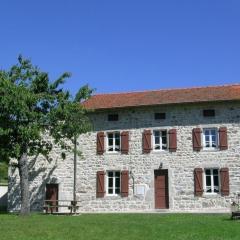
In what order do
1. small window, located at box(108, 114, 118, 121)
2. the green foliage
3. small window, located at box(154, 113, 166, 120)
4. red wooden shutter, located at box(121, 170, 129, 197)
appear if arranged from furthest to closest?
small window, located at box(108, 114, 118, 121) < small window, located at box(154, 113, 166, 120) < red wooden shutter, located at box(121, 170, 129, 197) < the green foliage

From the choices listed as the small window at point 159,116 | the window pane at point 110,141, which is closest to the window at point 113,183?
the window pane at point 110,141

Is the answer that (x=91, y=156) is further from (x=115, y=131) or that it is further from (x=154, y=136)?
(x=154, y=136)

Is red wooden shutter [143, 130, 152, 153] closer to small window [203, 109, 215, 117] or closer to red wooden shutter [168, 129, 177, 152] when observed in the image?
red wooden shutter [168, 129, 177, 152]

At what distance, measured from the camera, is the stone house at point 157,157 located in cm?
2642

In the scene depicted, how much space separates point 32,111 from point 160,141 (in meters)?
7.41

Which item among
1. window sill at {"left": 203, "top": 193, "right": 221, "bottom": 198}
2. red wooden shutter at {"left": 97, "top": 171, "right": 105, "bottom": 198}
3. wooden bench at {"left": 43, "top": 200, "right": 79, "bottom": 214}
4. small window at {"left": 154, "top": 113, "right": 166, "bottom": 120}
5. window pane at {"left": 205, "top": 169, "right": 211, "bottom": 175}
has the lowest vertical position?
wooden bench at {"left": 43, "top": 200, "right": 79, "bottom": 214}

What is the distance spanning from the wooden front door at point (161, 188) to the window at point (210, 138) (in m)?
2.59

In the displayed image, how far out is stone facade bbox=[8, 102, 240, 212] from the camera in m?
26.4

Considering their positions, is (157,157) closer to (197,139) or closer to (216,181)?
(197,139)

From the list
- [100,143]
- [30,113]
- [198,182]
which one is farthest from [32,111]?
[198,182]

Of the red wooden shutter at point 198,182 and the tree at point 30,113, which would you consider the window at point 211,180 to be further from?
the tree at point 30,113

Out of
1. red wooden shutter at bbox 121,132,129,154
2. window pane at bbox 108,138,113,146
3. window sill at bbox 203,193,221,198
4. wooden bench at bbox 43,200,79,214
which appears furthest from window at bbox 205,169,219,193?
wooden bench at bbox 43,200,79,214

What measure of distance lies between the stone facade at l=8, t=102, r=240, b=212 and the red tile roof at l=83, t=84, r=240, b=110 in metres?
0.40

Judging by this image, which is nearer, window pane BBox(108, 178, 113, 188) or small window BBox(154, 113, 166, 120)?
small window BBox(154, 113, 166, 120)
